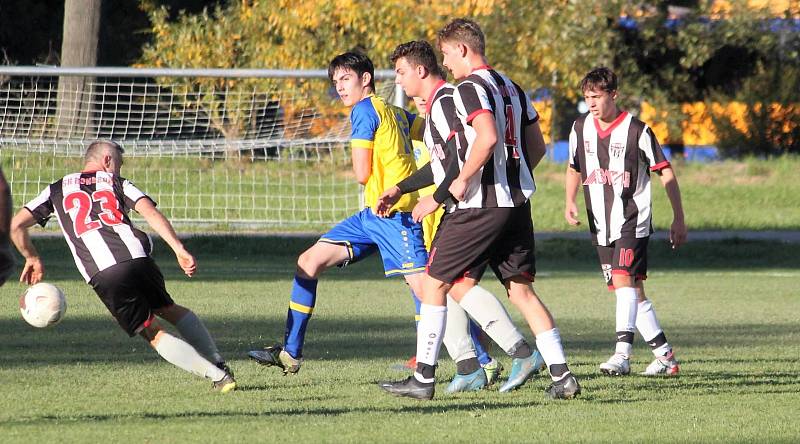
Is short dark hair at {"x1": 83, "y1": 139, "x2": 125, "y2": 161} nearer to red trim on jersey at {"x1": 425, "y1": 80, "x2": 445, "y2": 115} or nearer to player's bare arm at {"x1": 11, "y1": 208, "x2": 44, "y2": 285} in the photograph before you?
player's bare arm at {"x1": 11, "y1": 208, "x2": 44, "y2": 285}

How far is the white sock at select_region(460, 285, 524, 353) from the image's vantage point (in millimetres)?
7066

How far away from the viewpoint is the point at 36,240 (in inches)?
677

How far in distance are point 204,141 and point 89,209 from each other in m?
10.9

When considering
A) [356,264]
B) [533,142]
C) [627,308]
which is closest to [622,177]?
[627,308]

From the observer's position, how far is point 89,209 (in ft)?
22.6

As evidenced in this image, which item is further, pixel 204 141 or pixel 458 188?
pixel 204 141

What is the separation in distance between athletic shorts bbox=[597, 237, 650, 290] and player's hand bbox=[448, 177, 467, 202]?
1.98 metres

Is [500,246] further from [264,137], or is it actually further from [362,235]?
[264,137]

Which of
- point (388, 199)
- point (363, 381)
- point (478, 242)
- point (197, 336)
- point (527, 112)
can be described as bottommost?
point (363, 381)

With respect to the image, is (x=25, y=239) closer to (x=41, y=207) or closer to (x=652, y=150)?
(x=41, y=207)

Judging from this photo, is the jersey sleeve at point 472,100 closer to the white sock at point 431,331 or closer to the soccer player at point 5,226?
the white sock at point 431,331

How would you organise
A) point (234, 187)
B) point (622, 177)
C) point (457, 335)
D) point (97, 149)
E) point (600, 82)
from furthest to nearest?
1. point (234, 187)
2. point (622, 177)
3. point (600, 82)
4. point (457, 335)
5. point (97, 149)

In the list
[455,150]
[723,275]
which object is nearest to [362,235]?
[455,150]

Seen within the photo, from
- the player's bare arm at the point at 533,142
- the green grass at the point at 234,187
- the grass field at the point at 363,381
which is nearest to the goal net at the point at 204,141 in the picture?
the green grass at the point at 234,187
